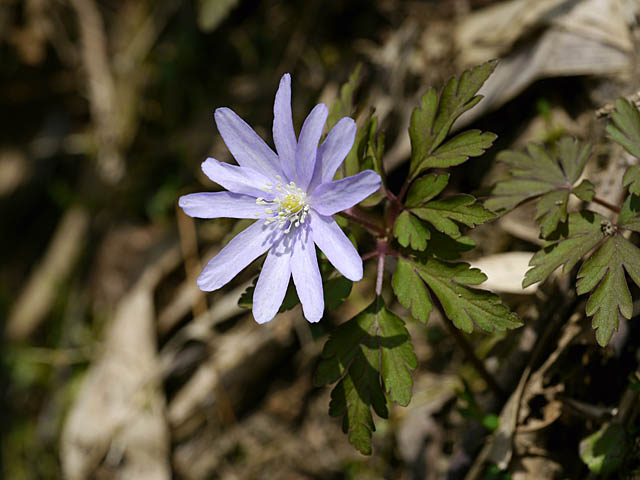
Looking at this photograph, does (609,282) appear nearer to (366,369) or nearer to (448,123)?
(448,123)

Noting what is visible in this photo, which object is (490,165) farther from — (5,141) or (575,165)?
(5,141)

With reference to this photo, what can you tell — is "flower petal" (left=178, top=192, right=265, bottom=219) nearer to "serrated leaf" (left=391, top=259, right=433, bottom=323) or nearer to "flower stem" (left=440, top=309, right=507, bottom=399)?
"serrated leaf" (left=391, top=259, right=433, bottom=323)

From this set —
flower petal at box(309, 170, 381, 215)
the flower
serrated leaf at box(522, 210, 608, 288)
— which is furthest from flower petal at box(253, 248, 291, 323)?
serrated leaf at box(522, 210, 608, 288)

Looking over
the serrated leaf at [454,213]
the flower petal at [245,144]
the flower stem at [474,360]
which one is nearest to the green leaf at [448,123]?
the serrated leaf at [454,213]

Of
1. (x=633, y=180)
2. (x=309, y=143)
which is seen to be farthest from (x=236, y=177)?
(x=633, y=180)

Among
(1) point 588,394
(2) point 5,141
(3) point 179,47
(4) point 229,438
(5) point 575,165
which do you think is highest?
(2) point 5,141

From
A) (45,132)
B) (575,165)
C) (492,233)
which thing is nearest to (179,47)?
(45,132)
